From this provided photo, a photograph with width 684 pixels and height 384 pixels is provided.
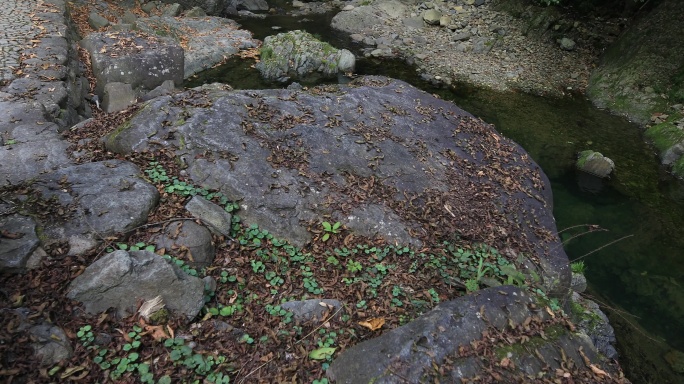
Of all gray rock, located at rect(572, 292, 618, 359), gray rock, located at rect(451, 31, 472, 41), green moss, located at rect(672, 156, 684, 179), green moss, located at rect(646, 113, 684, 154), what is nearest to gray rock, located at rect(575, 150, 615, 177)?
green moss, located at rect(672, 156, 684, 179)

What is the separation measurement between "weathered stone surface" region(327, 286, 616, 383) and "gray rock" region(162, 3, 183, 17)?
1859 centimetres

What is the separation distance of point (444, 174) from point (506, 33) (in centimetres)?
1442

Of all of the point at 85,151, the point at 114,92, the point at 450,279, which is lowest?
the point at 114,92

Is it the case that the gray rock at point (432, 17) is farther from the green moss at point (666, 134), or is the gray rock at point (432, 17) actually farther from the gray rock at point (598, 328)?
the gray rock at point (598, 328)

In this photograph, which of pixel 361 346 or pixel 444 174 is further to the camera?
pixel 444 174

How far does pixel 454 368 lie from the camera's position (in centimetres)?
377

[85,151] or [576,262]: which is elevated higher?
[85,151]

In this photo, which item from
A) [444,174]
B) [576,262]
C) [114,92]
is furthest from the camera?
[114,92]

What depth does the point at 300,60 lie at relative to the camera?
14672mm

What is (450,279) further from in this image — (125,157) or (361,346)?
(125,157)

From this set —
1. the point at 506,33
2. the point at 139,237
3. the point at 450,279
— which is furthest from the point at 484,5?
the point at 139,237

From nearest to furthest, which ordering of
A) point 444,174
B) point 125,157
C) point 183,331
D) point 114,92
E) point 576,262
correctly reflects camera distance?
point 183,331, point 125,157, point 444,174, point 576,262, point 114,92

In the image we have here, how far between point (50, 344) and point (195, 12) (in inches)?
726

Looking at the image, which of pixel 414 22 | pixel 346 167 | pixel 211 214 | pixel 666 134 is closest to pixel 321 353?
pixel 211 214
